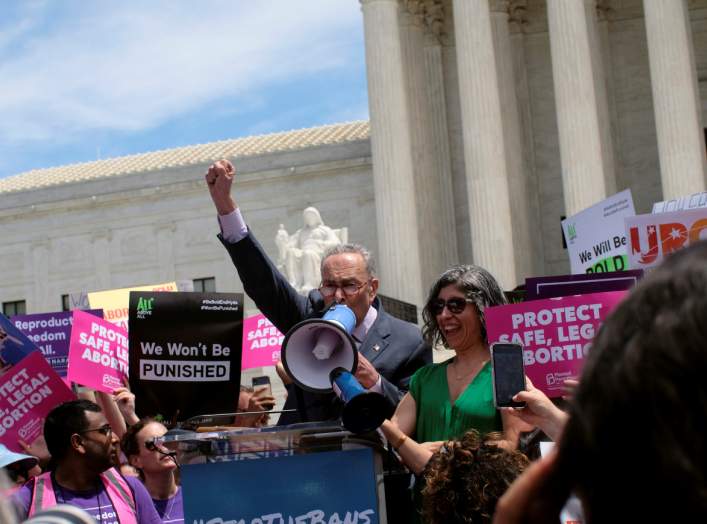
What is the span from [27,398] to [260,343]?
6.73m

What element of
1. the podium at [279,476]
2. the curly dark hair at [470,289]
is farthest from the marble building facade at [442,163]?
the podium at [279,476]

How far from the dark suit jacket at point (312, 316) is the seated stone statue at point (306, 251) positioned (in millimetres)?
29341

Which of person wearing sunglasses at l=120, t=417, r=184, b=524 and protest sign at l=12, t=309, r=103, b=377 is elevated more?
protest sign at l=12, t=309, r=103, b=377

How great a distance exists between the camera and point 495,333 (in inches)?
246

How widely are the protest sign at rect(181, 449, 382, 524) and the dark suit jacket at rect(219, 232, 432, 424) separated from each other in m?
1.89

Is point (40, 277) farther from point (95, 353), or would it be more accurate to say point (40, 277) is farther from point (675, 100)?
point (95, 353)

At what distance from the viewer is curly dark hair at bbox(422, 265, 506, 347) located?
604 centimetres

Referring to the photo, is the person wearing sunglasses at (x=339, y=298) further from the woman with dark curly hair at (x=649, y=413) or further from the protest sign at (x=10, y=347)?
the woman with dark curly hair at (x=649, y=413)

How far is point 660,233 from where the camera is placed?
11.3 meters

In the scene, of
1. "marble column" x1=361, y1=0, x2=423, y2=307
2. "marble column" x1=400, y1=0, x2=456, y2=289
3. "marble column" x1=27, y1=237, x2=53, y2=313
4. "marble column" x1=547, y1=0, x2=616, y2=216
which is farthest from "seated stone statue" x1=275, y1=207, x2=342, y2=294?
"marble column" x1=27, y1=237, x2=53, y2=313

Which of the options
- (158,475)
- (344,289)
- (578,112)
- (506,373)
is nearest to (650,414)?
(506,373)

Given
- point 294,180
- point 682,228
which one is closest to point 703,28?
point 294,180

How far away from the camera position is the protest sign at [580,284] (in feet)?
26.3

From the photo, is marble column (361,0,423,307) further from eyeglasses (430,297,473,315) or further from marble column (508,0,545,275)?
eyeglasses (430,297,473,315)
